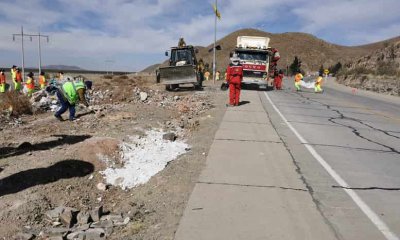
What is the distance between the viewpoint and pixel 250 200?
6.02m

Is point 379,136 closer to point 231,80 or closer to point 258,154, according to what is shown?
point 258,154

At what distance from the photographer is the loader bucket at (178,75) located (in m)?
25.1

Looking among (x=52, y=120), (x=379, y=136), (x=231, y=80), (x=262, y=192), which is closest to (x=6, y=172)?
(x=262, y=192)

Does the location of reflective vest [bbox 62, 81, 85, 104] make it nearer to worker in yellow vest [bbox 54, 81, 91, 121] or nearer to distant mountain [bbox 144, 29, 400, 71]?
worker in yellow vest [bbox 54, 81, 91, 121]

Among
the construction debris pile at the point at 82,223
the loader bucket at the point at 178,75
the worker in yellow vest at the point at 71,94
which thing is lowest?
the construction debris pile at the point at 82,223

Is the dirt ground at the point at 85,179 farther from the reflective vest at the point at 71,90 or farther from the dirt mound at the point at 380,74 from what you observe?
the dirt mound at the point at 380,74

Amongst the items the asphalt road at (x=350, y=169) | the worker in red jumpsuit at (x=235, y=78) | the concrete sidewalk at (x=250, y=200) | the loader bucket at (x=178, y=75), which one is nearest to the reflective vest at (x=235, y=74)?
the worker in red jumpsuit at (x=235, y=78)

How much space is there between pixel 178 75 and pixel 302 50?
149 m

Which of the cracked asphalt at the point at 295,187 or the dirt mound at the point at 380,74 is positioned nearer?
the cracked asphalt at the point at 295,187

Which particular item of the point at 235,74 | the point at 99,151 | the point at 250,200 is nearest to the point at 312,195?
the point at 250,200

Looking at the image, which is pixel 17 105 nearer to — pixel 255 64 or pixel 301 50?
pixel 255 64

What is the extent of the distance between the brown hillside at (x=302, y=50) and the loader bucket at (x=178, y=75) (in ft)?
378

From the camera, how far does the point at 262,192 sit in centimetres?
639

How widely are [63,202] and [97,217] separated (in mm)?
1060
